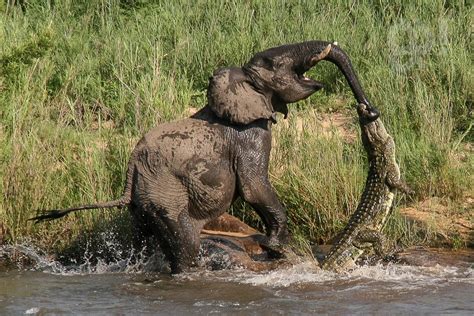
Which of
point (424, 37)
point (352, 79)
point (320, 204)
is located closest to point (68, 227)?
point (320, 204)

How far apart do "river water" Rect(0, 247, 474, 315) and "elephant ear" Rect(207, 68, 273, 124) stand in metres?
1.12

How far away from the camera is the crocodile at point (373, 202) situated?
8.84m

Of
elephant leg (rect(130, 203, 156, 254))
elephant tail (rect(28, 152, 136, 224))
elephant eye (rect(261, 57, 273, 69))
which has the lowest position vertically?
elephant leg (rect(130, 203, 156, 254))

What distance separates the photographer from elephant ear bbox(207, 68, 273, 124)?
8.67 metres

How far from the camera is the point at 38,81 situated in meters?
11.2

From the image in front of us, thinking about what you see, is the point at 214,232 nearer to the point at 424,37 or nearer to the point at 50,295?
the point at 50,295

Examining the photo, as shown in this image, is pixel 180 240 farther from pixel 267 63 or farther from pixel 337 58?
pixel 337 58

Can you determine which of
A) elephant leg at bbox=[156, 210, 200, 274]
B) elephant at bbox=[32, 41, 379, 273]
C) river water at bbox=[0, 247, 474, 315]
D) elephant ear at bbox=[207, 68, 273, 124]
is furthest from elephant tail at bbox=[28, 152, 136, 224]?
elephant ear at bbox=[207, 68, 273, 124]

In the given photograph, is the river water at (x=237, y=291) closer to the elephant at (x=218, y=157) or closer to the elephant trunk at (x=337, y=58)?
the elephant at (x=218, y=157)

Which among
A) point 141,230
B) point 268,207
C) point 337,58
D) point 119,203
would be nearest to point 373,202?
point 268,207

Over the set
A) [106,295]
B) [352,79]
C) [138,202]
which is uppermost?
[352,79]

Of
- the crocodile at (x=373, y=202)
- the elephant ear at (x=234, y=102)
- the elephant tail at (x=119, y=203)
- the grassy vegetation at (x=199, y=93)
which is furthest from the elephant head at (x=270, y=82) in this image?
the grassy vegetation at (x=199, y=93)

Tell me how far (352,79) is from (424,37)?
3.72 metres

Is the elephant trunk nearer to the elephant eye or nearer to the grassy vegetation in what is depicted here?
A: the elephant eye
